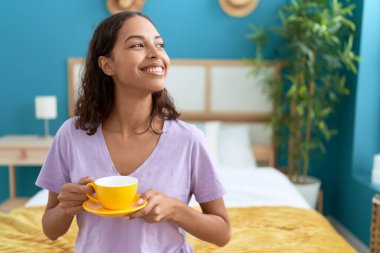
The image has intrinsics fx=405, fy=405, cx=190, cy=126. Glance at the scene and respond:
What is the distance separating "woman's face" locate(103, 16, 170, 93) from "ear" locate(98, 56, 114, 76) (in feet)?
0.07

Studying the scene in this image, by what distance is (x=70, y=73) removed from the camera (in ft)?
11.8

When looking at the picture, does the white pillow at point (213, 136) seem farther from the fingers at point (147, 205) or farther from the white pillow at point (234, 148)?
the fingers at point (147, 205)

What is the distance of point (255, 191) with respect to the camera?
8.04ft

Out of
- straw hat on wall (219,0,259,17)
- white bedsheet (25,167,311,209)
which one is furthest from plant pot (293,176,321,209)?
straw hat on wall (219,0,259,17)

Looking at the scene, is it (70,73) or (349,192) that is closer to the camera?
(349,192)

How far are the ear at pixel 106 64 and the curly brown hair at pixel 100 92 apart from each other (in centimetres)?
1

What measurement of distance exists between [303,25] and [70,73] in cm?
202

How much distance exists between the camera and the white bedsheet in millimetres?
2309

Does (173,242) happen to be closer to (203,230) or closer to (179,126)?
(203,230)

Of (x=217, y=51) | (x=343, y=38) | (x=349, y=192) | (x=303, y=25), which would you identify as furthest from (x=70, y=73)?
(x=349, y=192)

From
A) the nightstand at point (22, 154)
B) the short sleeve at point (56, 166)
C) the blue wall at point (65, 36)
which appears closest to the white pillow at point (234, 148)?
the blue wall at point (65, 36)

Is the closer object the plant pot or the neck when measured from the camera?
the neck

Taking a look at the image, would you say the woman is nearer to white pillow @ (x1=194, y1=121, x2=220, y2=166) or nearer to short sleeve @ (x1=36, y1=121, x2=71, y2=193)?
short sleeve @ (x1=36, y1=121, x2=71, y2=193)

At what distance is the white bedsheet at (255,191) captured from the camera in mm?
2309
